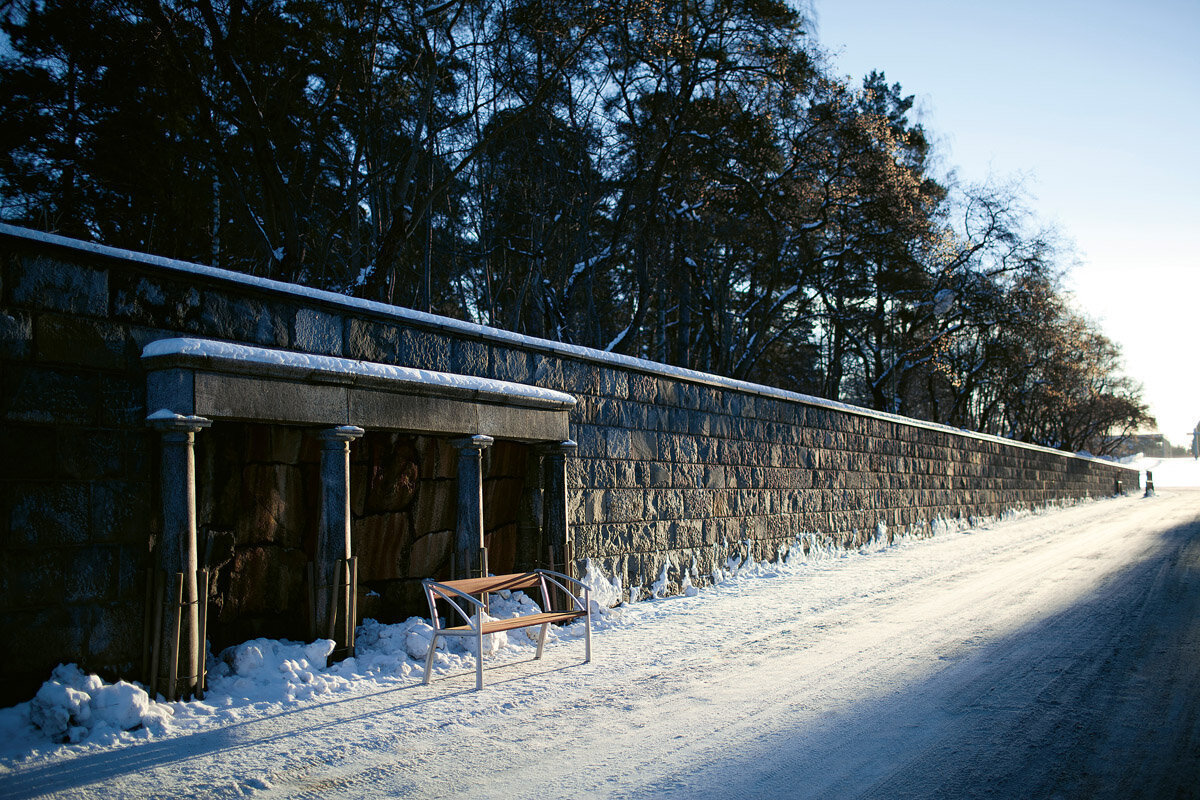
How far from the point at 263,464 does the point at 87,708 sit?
5.92 ft

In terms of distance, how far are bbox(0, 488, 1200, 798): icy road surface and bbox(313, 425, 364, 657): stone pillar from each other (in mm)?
586

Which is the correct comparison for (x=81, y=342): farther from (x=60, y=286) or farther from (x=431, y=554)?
(x=431, y=554)

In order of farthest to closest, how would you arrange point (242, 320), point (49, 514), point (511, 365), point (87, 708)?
point (511, 365), point (242, 320), point (49, 514), point (87, 708)

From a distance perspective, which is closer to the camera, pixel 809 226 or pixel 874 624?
pixel 874 624

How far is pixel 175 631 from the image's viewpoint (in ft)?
14.7

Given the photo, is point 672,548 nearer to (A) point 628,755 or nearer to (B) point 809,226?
(A) point 628,755

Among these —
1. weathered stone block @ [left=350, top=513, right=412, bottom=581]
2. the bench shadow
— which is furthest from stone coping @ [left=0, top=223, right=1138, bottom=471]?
the bench shadow

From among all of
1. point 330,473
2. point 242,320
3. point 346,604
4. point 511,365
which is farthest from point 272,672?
point 511,365

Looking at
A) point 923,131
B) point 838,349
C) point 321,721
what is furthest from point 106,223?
point 923,131

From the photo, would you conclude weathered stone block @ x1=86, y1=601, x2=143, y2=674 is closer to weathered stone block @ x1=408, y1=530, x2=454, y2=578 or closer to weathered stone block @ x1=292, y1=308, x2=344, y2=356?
weathered stone block @ x1=292, y1=308, x2=344, y2=356

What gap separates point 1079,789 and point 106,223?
1350 centimetres

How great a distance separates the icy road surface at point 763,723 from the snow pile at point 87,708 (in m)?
0.23

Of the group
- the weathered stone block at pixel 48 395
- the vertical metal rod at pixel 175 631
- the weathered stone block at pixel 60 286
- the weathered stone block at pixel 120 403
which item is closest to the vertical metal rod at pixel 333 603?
the vertical metal rod at pixel 175 631

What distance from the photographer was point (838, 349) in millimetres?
25578
